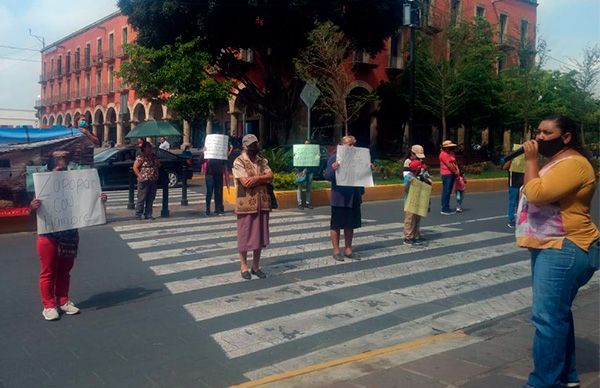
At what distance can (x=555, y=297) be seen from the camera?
393 centimetres

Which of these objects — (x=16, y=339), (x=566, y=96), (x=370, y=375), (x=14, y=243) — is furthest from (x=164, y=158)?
(x=566, y=96)

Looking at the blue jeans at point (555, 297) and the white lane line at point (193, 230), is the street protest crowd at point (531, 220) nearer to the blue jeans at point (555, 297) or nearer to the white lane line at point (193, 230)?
the blue jeans at point (555, 297)

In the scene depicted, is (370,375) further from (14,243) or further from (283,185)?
(283,185)

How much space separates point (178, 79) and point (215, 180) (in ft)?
28.6

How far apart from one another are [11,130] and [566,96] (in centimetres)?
3435

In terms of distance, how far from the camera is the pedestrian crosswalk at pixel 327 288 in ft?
19.1

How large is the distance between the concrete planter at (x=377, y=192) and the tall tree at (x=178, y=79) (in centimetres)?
587

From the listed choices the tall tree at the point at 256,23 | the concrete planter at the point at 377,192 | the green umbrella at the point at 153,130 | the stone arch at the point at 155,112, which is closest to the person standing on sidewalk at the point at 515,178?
the concrete planter at the point at 377,192

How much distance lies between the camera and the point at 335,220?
9.20 m

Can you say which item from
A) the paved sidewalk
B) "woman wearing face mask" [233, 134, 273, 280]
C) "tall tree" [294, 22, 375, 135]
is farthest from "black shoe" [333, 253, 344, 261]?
"tall tree" [294, 22, 375, 135]

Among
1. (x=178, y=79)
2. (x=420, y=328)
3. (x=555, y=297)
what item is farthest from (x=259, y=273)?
(x=178, y=79)

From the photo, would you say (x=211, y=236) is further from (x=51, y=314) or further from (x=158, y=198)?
(x=158, y=198)

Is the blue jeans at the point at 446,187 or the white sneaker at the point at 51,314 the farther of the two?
the blue jeans at the point at 446,187

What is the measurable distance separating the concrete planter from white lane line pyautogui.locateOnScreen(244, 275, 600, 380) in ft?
29.3
